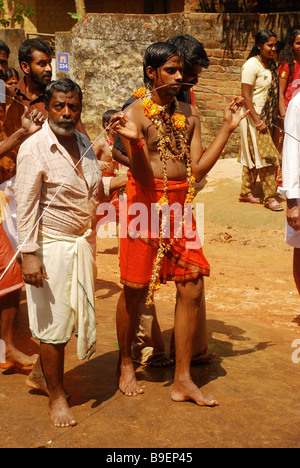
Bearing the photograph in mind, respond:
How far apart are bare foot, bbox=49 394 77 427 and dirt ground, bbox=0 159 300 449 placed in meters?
0.04

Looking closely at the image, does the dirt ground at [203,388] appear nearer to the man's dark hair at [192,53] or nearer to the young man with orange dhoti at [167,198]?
the young man with orange dhoti at [167,198]

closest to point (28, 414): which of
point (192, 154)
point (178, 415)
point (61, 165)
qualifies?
point (178, 415)

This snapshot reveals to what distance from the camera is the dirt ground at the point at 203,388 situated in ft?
12.2

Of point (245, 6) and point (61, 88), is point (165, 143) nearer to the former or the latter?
point (61, 88)

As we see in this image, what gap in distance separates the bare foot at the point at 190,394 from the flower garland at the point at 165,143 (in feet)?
1.80

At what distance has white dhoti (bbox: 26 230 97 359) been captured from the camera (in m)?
3.89

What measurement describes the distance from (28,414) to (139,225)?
133cm

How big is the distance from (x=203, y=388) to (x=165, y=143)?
1.60 metres

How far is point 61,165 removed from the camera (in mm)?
3875

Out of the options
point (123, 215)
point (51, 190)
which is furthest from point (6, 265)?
point (51, 190)

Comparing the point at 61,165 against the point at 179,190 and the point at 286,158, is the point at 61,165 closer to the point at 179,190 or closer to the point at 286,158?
the point at 179,190
